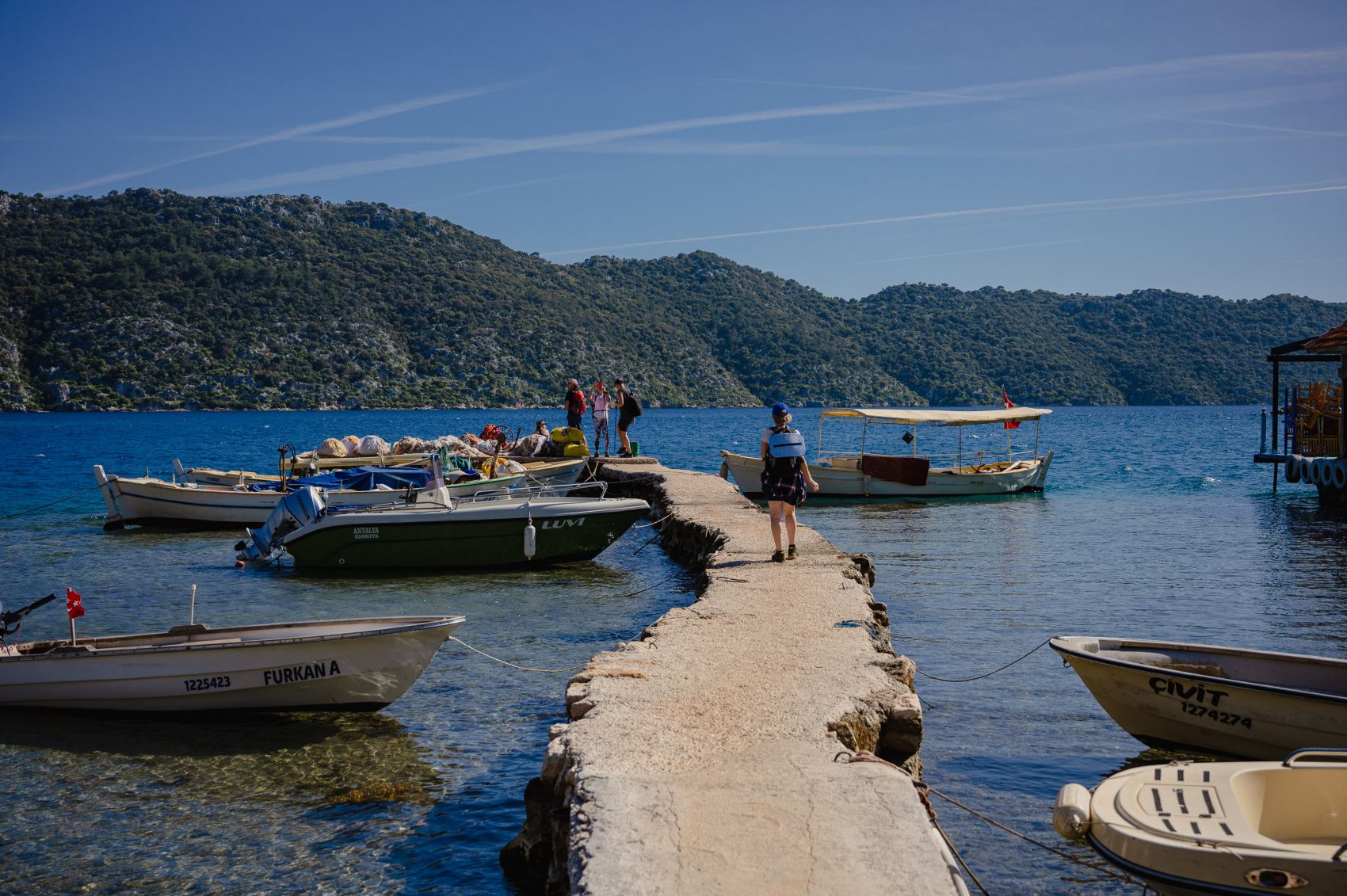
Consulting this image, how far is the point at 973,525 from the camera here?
22.9 meters

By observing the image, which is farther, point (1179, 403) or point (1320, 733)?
point (1179, 403)

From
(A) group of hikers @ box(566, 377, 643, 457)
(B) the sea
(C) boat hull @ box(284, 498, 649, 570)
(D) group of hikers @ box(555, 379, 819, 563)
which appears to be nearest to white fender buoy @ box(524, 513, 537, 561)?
(C) boat hull @ box(284, 498, 649, 570)

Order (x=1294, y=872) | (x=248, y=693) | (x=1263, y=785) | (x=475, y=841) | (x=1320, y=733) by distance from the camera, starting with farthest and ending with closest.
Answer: (x=248, y=693), (x=1320, y=733), (x=475, y=841), (x=1263, y=785), (x=1294, y=872)

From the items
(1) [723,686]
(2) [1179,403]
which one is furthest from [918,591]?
(2) [1179,403]

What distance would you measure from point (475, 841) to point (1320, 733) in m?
5.33

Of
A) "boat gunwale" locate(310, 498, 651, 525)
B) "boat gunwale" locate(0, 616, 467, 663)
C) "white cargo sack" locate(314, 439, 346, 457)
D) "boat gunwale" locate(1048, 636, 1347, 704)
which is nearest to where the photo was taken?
"boat gunwale" locate(1048, 636, 1347, 704)

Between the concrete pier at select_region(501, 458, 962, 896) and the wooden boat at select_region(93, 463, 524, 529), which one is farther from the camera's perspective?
the wooden boat at select_region(93, 463, 524, 529)

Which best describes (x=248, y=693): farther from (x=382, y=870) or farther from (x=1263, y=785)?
(x=1263, y=785)

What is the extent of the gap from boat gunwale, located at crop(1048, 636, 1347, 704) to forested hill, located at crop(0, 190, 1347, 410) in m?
101

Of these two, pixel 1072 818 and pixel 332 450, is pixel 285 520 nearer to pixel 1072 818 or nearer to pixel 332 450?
pixel 332 450

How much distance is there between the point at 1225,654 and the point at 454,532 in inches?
416

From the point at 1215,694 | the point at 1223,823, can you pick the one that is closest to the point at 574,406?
the point at 1215,694

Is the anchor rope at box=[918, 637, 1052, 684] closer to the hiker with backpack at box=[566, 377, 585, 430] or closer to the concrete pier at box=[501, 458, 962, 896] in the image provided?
the concrete pier at box=[501, 458, 962, 896]

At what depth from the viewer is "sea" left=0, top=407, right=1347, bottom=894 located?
6312 millimetres
